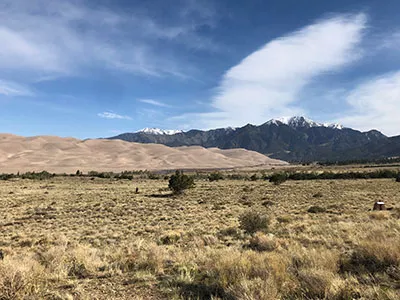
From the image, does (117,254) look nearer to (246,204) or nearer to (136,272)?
(136,272)

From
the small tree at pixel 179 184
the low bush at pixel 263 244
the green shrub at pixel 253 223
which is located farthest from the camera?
the small tree at pixel 179 184

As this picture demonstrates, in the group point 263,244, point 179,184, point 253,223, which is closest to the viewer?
point 263,244

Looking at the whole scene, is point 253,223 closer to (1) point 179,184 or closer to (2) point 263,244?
(2) point 263,244

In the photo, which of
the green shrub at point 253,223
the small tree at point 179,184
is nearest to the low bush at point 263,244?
the green shrub at point 253,223

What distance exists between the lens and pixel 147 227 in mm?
17953

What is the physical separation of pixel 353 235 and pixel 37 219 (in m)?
19.7

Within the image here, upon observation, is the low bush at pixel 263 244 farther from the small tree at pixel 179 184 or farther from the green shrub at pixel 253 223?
the small tree at pixel 179 184

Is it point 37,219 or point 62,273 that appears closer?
point 62,273

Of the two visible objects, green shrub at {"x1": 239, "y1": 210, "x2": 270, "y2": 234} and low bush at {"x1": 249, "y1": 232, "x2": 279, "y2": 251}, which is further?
green shrub at {"x1": 239, "y1": 210, "x2": 270, "y2": 234}

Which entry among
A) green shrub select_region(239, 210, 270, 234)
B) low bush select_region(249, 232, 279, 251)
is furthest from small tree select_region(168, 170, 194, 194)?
low bush select_region(249, 232, 279, 251)

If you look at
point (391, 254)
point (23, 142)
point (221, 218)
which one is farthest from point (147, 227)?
point (23, 142)

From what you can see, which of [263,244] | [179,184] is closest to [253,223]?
[263,244]

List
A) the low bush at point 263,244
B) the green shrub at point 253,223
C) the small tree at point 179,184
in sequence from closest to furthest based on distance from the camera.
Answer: the low bush at point 263,244 < the green shrub at point 253,223 < the small tree at point 179,184

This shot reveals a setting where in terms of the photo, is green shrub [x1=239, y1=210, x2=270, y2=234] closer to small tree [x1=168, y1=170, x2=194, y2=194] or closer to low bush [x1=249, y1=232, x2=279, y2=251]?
low bush [x1=249, y1=232, x2=279, y2=251]
